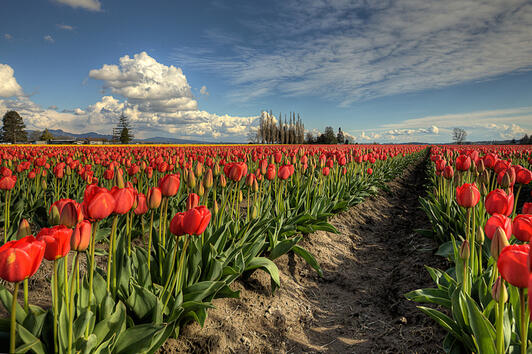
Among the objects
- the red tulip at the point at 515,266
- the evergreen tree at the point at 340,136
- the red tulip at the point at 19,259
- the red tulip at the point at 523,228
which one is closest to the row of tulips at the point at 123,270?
the red tulip at the point at 19,259

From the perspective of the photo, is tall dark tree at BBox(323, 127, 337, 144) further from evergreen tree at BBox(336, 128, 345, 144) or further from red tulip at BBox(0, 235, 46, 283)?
red tulip at BBox(0, 235, 46, 283)

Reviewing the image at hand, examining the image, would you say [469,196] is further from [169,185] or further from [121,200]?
[121,200]

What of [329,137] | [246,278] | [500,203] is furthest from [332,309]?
[329,137]

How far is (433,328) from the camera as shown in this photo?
275 centimetres

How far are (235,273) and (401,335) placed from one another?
1649mm

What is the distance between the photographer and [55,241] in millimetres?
1396

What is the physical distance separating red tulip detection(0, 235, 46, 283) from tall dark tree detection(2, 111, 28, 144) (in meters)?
98.8

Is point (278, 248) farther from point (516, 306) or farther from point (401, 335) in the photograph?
point (516, 306)

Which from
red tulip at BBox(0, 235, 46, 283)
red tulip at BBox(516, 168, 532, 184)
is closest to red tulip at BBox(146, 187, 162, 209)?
red tulip at BBox(0, 235, 46, 283)

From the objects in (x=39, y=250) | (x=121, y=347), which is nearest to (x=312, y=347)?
(x=121, y=347)

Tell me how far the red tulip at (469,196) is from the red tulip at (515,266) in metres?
1.39

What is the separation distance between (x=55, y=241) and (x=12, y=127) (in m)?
102

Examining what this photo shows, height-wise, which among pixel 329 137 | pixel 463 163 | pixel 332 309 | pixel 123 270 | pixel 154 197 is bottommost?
pixel 332 309

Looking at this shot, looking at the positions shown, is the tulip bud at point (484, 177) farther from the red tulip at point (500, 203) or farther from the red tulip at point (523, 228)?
the red tulip at point (523, 228)
